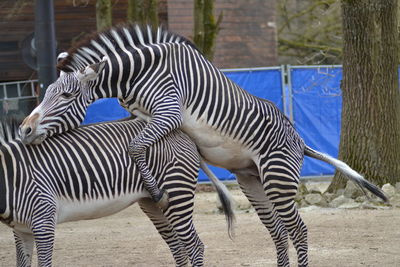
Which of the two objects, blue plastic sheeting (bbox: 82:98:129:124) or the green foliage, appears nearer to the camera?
blue plastic sheeting (bbox: 82:98:129:124)

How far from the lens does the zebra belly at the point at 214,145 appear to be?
6672 millimetres

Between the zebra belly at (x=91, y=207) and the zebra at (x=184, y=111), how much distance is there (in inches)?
8.8

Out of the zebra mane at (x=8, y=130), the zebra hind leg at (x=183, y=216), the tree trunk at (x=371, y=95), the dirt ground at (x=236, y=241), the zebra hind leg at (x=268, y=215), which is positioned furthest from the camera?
the tree trunk at (x=371, y=95)

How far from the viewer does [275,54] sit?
65.6 feet

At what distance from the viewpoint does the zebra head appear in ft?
19.8

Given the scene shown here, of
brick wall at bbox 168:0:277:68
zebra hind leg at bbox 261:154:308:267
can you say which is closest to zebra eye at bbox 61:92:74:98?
zebra hind leg at bbox 261:154:308:267

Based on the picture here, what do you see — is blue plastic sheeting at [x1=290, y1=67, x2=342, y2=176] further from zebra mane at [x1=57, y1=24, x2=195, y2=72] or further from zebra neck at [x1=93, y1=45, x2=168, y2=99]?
zebra neck at [x1=93, y1=45, x2=168, y2=99]

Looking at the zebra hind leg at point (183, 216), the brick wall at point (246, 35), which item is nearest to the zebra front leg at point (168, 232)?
the zebra hind leg at point (183, 216)

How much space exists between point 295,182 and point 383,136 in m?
5.15

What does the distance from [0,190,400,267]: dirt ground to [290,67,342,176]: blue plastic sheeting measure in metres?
3.68

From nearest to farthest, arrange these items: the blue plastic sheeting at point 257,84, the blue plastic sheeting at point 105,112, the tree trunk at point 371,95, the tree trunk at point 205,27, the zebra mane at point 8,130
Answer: the zebra mane at point 8,130 → the tree trunk at point 371,95 → the blue plastic sheeting at point 105,112 → the blue plastic sheeting at point 257,84 → the tree trunk at point 205,27

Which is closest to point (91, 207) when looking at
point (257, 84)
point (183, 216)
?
point (183, 216)

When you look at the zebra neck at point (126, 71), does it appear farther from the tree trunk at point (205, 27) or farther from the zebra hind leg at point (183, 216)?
the tree trunk at point (205, 27)

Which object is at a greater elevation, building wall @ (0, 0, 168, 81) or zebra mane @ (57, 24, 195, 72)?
zebra mane @ (57, 24, 195, 72)
